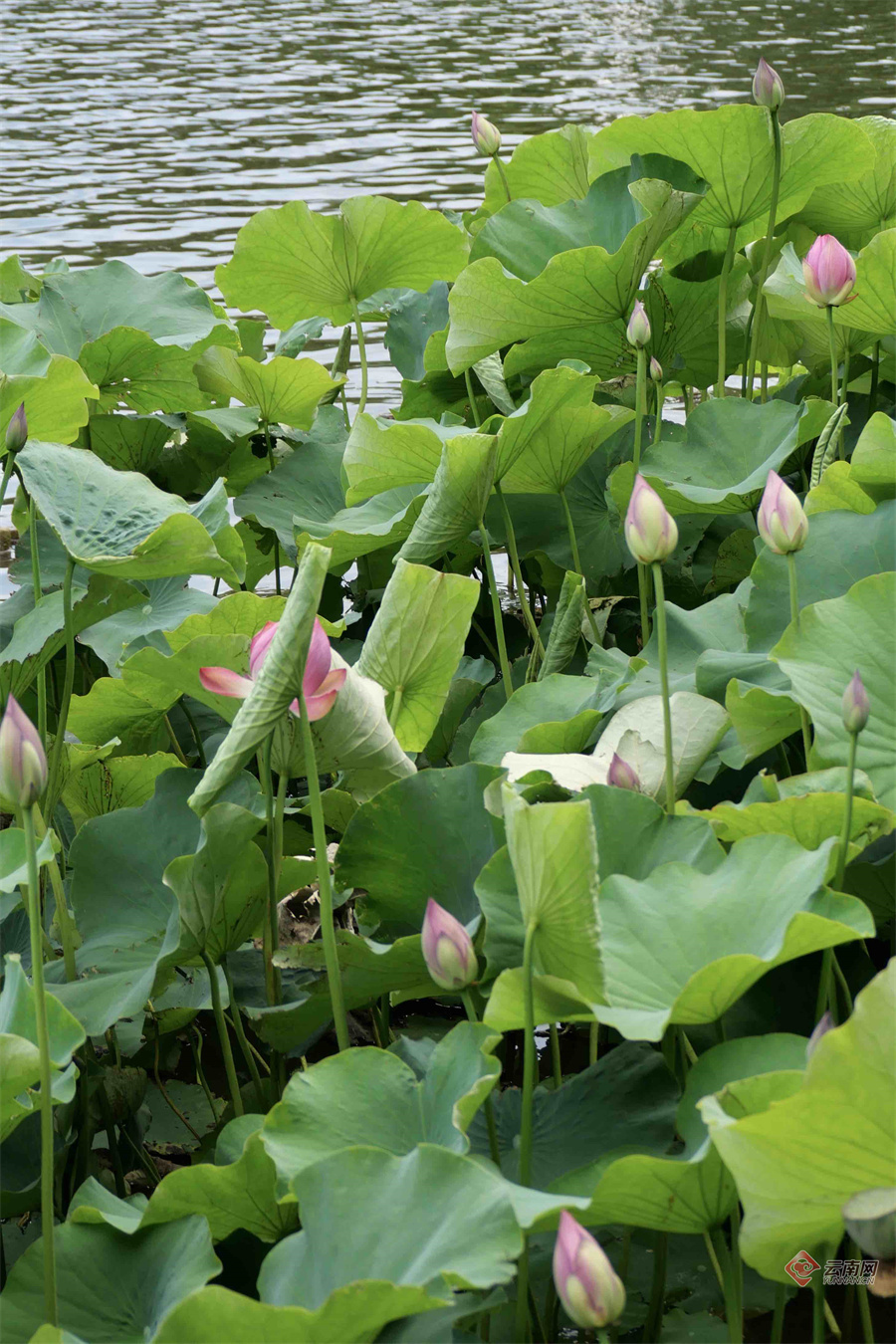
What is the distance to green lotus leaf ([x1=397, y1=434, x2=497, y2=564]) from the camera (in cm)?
113

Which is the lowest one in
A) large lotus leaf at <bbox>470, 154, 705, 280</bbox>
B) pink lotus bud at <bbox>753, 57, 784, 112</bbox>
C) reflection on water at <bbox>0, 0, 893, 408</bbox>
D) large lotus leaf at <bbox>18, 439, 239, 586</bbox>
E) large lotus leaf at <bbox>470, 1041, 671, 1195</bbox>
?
reflection on water at <bbox>0, 0, 893, 408</bbox>

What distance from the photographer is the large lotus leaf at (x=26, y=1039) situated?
77cm

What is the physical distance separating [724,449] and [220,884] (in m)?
0.68

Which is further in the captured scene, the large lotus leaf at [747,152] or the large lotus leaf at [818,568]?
the large lotus leaf at [747,152]

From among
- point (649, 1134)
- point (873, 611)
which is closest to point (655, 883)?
point (649, 1134)

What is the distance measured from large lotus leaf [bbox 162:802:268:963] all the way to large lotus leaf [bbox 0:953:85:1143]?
12 centimetres

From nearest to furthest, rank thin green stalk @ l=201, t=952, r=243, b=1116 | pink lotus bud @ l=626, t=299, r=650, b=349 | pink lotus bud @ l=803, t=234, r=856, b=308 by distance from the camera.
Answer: thin green stalk @ l=201, t=952, r=243, b=1116 < pink lotus bud @ l=803, t=234, r=856, b=308 < pink lotus bud @ l=626, t=299, r=650, b=349

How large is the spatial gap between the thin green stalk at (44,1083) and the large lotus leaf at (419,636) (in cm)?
36

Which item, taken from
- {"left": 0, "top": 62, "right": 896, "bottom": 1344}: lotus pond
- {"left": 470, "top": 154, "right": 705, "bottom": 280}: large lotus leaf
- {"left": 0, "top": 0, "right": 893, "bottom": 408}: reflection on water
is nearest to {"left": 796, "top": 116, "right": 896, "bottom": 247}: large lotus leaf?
{"left": 0, "top": 62, "right": 896, "bottom": 1344}: lotus pond

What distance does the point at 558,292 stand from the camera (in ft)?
4.41

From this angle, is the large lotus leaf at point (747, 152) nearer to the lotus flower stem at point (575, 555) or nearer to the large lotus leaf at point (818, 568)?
the lotus flower stem at point (575, 555)

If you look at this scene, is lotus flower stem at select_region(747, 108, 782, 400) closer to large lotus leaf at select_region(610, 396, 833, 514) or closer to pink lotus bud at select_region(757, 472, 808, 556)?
large lotus leaf at select_region(610, 396, 833, 514)

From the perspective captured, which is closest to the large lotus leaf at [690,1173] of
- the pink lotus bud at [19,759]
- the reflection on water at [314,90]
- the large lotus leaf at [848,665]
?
the large lotus leaf at [848,665]

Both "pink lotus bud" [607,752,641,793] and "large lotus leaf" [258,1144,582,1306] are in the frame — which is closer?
"large lotus leaf" [258,1144,582,1306]
